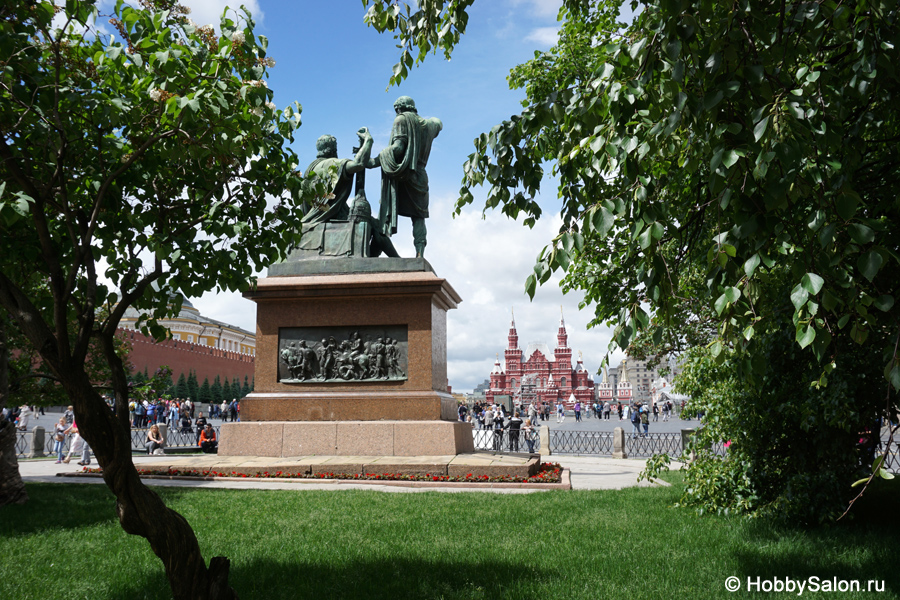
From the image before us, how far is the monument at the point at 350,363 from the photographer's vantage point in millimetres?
11508

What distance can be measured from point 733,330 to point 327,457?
949 centimetres

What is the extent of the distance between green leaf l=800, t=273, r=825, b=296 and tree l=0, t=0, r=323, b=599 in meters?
2.64

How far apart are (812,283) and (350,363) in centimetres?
1027

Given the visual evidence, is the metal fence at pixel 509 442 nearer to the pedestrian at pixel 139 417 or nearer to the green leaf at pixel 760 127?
the pedestrian at pixel 139 417

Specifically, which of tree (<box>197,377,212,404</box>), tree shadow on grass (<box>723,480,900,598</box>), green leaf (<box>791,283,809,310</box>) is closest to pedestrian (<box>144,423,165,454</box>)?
tree shadow on grass (<box>723,480,900,598</box>)

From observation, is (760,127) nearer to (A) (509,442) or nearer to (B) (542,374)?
(A) (509,442)

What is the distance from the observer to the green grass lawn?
4.65m

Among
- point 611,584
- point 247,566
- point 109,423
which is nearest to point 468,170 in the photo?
point 109,423

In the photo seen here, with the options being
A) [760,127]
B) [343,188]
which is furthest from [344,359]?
[760,127]

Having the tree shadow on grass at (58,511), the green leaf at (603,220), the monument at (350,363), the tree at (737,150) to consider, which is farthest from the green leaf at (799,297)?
the monument at (350,363)

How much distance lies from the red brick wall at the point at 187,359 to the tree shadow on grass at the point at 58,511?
164 ft

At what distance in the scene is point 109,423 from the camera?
351cm

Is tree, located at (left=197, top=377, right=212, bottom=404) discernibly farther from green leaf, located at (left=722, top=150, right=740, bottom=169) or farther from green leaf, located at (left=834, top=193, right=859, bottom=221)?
green leaf, located at (left=834, top=193, right=859, bottom=221)

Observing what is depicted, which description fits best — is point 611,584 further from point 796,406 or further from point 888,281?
point 888,281
